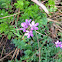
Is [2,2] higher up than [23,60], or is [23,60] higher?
[2,2]

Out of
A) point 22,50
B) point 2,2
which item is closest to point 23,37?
point 22,50

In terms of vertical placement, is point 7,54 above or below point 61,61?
above

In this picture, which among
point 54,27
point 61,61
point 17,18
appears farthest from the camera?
point 54,27

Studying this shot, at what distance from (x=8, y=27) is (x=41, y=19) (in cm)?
68

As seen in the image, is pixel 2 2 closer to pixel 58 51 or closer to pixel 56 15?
pixel 56 15

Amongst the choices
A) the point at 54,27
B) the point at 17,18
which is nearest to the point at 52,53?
the point at 54,27

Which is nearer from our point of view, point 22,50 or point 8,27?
point 8,27

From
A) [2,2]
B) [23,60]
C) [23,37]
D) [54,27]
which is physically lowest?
[23,60]

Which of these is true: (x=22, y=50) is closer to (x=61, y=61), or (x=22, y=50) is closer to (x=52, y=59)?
(x=52, y=59)

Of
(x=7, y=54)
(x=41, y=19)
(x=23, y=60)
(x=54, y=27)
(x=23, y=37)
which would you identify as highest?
(x=41, y=19)

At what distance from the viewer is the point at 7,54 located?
181cm

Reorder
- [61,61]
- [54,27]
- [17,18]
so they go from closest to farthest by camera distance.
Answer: [61,61] < [17,18] < [54,27]

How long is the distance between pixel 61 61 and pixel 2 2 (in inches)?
65.8

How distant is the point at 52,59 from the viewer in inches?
67.4
